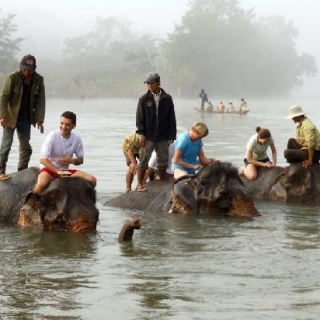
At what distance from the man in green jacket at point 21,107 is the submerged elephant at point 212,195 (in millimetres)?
2079

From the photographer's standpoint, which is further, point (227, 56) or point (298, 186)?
point (227, 56)

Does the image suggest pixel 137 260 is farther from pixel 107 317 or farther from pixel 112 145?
pixel 112 145

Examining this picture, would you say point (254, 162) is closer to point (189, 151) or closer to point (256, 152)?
point (256, 152)

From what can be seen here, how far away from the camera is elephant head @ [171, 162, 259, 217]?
13.0 meters

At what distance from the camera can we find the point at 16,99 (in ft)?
42.7

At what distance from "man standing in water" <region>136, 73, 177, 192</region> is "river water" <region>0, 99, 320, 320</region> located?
39.9 inches

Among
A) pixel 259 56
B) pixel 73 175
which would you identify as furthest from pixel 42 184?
pixel 259 56

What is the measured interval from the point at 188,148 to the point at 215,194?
1.14 m

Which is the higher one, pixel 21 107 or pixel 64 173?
pixel 21 107

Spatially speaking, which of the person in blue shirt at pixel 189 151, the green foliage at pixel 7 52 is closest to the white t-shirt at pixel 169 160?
the person in blue shirt at pixel 189 151

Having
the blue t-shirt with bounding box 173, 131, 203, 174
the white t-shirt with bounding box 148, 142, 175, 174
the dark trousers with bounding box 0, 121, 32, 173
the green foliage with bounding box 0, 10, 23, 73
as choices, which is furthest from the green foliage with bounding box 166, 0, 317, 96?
the dark trousers with bounding box 0, 121, 32, 173

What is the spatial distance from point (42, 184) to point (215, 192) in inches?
105

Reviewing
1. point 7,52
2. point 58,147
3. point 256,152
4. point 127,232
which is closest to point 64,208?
point 127,232

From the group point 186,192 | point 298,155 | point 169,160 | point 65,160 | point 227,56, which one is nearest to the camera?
point 65,160
